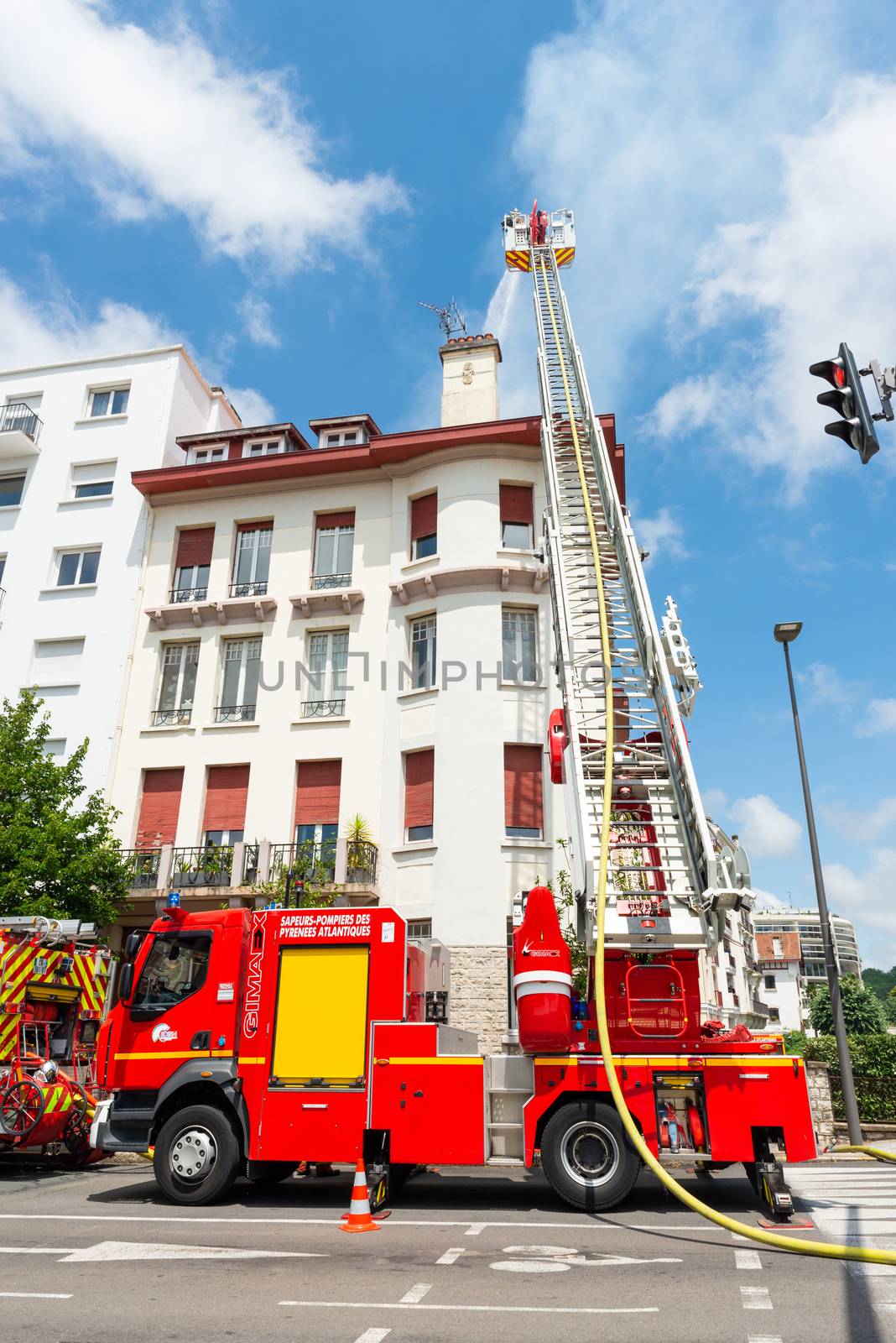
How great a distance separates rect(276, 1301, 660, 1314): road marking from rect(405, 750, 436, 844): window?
46.6ft

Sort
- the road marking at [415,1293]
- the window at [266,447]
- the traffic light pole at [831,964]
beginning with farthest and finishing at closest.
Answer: the window at [266,447] → the traffic light pole at [831,964] → the road marking at [415,1293]

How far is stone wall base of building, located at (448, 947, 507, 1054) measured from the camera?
18.1m

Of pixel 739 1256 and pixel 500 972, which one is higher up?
pixel 500 972

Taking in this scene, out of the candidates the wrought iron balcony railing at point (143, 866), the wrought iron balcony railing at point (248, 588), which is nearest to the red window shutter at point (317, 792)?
the wrought iron balcony railing at point (143, 866)

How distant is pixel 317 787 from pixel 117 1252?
1437 centimetres

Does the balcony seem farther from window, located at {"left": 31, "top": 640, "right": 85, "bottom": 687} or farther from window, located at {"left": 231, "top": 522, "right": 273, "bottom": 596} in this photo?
window, located at {"left": 231, "top": 522, "right": 273, "bottom": 596}

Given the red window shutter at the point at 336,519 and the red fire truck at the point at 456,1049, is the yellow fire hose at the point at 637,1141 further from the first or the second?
the red window shutter at the point at 336,519

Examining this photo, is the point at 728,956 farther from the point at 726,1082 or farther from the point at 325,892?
the point at 726,1082

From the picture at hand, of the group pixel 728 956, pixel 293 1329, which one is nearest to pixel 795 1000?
pixel 728 956

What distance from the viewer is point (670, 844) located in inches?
417

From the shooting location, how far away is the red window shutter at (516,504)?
22609mm

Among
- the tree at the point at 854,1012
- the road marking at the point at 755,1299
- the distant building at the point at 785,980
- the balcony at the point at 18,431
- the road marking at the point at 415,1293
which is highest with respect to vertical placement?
the balcony at the point at 18,431

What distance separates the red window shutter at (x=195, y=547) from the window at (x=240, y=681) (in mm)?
2757

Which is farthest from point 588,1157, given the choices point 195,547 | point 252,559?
point 195,547
